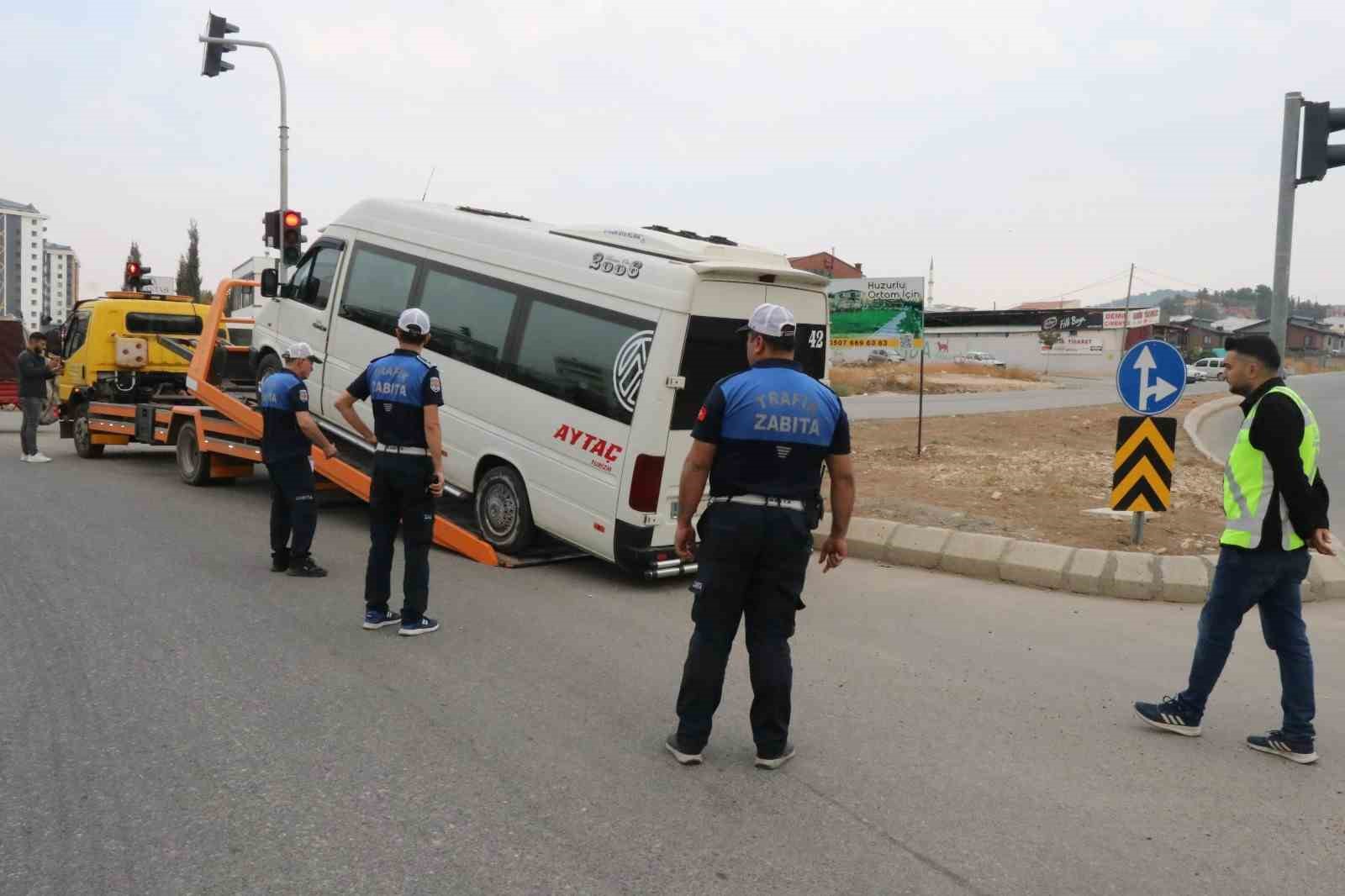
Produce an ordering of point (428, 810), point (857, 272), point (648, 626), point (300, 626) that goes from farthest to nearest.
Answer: point (857, 272) < point (648, 626) < point (300, 626) < point (428, 810)

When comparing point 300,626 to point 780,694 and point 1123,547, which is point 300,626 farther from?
point 1123,547

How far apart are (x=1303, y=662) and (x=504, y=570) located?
18.0 ft

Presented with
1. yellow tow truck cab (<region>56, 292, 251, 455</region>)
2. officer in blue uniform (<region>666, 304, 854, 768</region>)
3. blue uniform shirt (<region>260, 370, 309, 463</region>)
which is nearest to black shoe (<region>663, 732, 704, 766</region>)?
officer in blue uniform (<region>666, 304, 854, 768</region>)

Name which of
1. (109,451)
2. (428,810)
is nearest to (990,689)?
(428,810)

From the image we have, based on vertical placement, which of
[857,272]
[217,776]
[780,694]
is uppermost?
[857,272]

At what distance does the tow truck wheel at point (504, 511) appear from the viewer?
8625 mm

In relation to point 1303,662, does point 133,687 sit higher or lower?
lower

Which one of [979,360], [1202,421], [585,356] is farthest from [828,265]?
[585,356]

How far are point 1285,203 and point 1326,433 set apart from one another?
16.5 meters

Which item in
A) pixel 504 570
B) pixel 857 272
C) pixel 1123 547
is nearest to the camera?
pixel 504 570

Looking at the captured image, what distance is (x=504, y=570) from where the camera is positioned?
27.5 feet

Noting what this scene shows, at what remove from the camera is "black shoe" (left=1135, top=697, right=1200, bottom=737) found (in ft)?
16.8

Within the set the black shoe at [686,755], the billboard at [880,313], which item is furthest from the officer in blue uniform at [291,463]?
the billboard at [880,313]

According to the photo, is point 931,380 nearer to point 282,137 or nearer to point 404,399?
point 282,137
